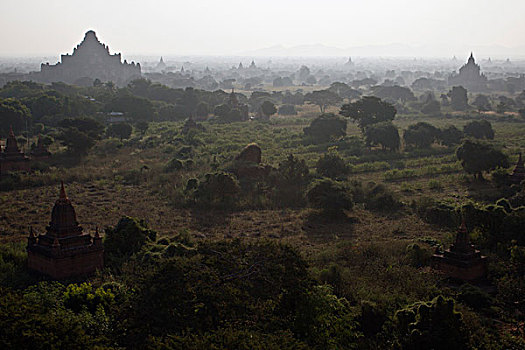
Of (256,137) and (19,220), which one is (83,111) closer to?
(256,137)

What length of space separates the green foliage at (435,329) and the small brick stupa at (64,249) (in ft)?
34.5

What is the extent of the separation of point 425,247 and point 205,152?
26627 mm

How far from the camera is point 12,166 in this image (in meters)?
33.8

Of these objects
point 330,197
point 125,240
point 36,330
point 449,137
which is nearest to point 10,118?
point 125,240

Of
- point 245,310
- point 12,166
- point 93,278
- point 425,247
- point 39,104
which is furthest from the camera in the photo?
point 39,104

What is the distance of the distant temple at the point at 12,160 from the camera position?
110 ft

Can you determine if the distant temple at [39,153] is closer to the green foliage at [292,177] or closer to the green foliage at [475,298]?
the green foliage at [292,177]

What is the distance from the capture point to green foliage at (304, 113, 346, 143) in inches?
1998

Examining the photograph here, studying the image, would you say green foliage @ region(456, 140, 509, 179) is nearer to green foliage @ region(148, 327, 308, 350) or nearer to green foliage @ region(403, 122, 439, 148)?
green foliage @ region(403, 122, 439, 148)

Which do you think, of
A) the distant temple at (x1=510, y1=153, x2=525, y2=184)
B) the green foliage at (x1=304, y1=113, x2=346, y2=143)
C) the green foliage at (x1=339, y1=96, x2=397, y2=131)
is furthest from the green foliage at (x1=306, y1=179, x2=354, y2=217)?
the green foliage at (x1=339, y1=96, x2=397, y2=131)

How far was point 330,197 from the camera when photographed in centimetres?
2627

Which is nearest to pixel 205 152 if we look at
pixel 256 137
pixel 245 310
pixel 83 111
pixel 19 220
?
pixel 256 137

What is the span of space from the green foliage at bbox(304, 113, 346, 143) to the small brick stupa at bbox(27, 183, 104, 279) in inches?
1359

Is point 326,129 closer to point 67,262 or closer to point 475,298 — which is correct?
point 475,298
